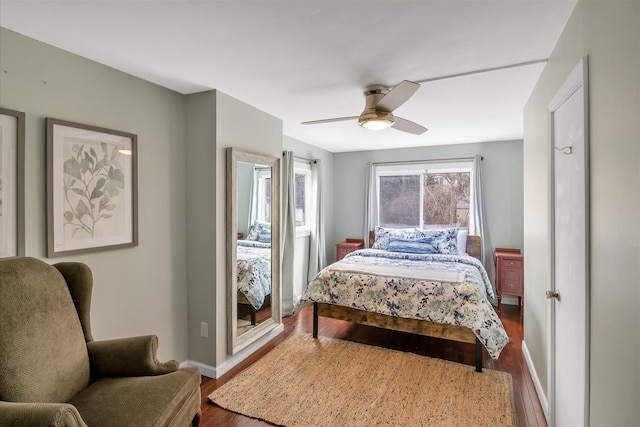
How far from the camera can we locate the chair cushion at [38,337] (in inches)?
55.1

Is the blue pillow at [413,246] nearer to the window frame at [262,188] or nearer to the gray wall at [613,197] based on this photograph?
the window frame at [262,188]

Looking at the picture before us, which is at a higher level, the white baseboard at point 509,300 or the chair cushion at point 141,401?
the chair cushion at point 141,401

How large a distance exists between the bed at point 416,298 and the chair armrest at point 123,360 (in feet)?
6.11

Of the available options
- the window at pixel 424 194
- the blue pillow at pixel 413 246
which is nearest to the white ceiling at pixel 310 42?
the blue pillow at pixel 413 246

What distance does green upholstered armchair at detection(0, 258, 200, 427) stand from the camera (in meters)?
1.39

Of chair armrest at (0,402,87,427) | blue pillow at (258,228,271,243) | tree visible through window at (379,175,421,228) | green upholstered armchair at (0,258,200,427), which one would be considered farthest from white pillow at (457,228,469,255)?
chair armrest at (0,402,87,427)

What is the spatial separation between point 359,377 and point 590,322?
1.77 m

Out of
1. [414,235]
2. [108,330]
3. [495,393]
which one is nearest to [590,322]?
[495,393]

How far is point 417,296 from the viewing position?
2990 millimetres

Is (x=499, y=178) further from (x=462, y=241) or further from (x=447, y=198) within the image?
(x=462, y=241)

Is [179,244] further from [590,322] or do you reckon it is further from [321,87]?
[590,322]

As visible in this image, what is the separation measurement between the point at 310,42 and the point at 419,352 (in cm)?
284

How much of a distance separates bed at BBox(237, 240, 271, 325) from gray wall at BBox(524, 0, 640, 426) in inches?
98.1

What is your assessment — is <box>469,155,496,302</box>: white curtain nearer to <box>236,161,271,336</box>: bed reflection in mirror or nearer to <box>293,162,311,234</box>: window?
<box>293,162,311,234</box>: window
